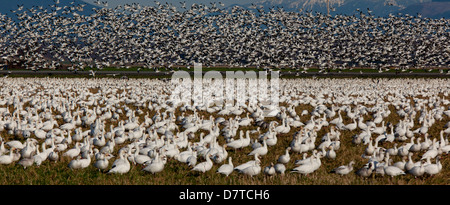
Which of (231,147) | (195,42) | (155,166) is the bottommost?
(231,147)

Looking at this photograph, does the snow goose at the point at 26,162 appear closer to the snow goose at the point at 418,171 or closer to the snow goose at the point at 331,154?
the snow goose at the point at 331,154

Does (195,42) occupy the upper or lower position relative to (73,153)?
upper

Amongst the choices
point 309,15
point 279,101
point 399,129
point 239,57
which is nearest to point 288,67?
point 239,57

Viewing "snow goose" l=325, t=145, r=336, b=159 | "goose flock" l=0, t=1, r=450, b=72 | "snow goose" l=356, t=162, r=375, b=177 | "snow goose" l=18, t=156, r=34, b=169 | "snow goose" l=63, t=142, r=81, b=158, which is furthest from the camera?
"goose flock" l=0, t=1, r=450, b=72

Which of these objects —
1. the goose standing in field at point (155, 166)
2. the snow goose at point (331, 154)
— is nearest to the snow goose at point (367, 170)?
the snow goose at point (331, 154)

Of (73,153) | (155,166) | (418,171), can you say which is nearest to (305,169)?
(418,171)

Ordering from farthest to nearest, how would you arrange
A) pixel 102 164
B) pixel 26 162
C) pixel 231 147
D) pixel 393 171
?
1. pixel 231 147
2. pixel 26 162
3. pixel 102 164
4. pixel 393 171

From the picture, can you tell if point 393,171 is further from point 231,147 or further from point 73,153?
point 73,153

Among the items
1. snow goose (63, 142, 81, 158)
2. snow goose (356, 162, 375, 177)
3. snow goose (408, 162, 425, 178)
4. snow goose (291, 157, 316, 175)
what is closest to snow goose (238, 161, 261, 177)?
snow goose (291, 157, 316, 175)

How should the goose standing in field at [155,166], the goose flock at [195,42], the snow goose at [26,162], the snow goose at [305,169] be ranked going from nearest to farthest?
the snow goose at [305,169] < the goose standing in field at [155,166] < the snow goose at [26,162] < the goose flock at [195,42]

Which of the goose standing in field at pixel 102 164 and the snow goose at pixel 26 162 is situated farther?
the snow goose at pixel 26 162

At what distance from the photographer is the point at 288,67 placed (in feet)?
290

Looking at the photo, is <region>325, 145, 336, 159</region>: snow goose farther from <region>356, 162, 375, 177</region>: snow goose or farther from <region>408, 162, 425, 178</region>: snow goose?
<region>408, 162, 425, 178</region>: snow goose

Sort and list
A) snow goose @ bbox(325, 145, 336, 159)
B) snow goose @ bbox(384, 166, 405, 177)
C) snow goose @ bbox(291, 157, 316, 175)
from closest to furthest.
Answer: snow goose @ bbox(384, 166, 405, 177), snow goose @ bbox(291, 157, 316, 175), snow goose @ bbox(325, 145, 336, 159)
